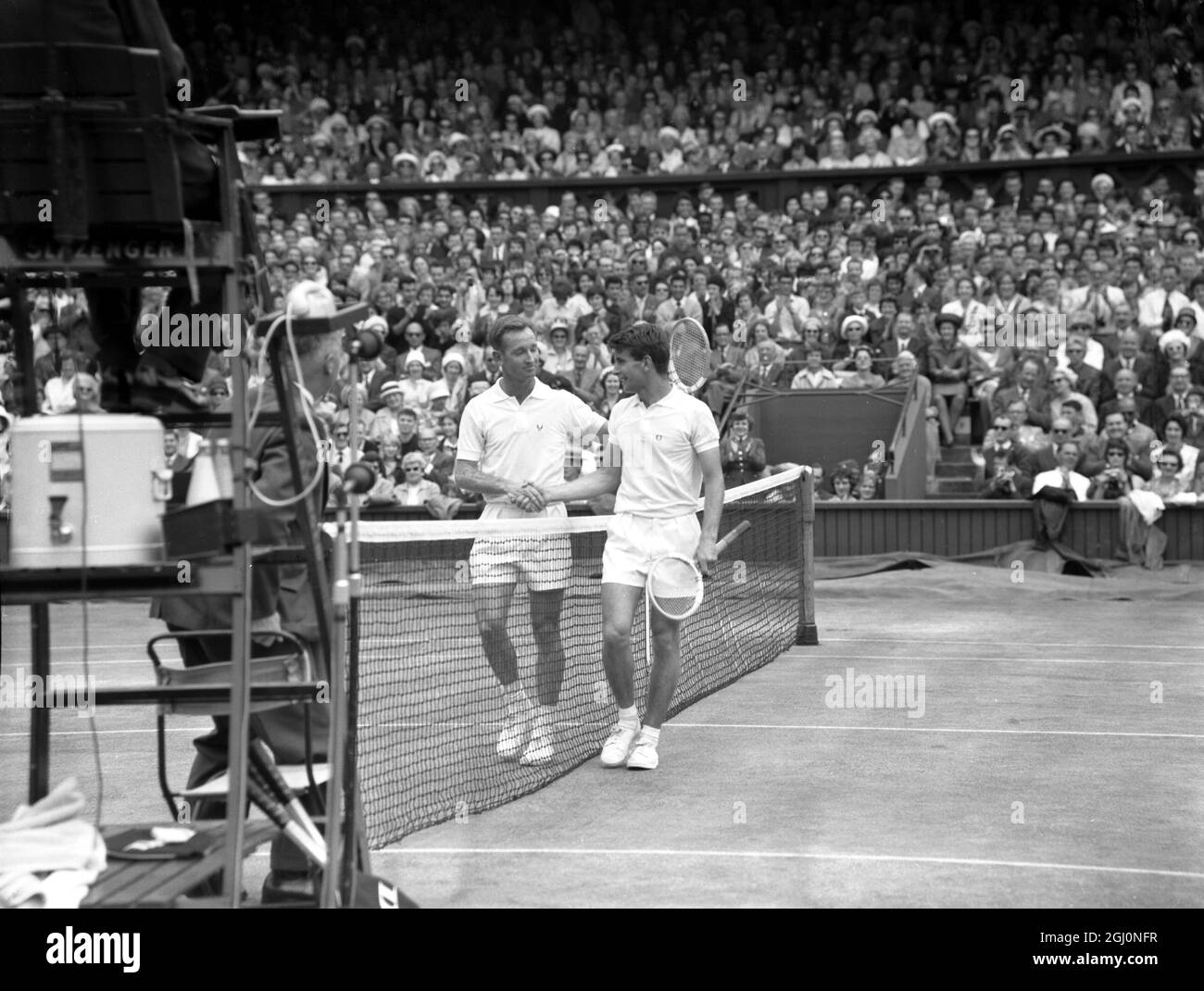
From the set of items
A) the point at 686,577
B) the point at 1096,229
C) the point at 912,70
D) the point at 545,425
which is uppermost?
the point at 912,70

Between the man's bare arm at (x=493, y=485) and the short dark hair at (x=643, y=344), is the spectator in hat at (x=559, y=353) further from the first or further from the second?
the short dark hair at (x=643, y=344)

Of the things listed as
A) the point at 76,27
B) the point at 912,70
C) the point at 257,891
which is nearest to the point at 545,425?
the point at 257,891

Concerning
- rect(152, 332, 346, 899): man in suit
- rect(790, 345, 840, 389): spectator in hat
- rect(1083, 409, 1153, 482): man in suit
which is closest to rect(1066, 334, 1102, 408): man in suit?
rect(1083, 409, 1153, 482): man in suit

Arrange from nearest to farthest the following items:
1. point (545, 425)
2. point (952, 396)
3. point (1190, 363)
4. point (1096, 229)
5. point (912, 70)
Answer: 1. point (545, 425)
2. point (1190, 363)
3. point (952, 396)
4. point (1096, 229)
5. point (912, 70)

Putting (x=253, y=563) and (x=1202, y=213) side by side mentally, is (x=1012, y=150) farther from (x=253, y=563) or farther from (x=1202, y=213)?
(x=253, y=563)

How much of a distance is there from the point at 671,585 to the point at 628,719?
75 cm

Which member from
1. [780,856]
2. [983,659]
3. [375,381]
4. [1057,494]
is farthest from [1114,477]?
[780,856]

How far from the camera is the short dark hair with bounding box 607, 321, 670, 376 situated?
27.4 ft

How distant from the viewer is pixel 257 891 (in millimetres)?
6098

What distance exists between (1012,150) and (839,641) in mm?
14213

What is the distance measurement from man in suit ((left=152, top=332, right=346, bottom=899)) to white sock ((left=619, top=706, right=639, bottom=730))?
9.91 ft

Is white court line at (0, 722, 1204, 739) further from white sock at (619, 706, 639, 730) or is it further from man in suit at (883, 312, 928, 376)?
man in suit at (883, 312, 928, 376)

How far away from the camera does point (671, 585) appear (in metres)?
8.27

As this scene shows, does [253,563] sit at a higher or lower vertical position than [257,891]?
higher
